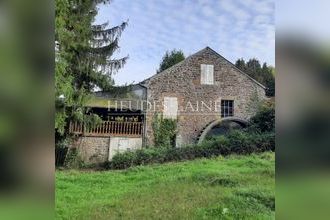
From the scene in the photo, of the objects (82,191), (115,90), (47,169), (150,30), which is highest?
(150,30)

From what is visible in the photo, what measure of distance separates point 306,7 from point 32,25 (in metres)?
1.52

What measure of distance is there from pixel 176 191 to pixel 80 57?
1472mm

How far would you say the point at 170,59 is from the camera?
341cm

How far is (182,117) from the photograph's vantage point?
3334mm

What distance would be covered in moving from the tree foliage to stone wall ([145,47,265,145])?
68 millimetres

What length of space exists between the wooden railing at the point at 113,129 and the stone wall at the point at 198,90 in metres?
0.12

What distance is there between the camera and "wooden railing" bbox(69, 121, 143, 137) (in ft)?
11.5

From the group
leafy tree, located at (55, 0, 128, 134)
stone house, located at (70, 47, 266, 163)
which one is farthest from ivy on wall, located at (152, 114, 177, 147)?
leafy tree, located at (55, 0, 128, 134)

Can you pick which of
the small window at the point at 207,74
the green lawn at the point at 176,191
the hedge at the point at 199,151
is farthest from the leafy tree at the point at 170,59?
the green lawn at the point at 176,191

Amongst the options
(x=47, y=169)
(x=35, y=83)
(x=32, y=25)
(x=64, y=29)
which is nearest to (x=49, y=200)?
(x=47, y=169)

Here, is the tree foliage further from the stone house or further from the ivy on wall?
the ivy on wall

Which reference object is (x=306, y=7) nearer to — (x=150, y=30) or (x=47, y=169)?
(x=150, y=30)

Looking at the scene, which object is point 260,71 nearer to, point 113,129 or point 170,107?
point 170,107

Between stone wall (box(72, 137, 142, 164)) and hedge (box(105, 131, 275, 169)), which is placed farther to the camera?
stone wall (box(72, 137, 142, 164))
